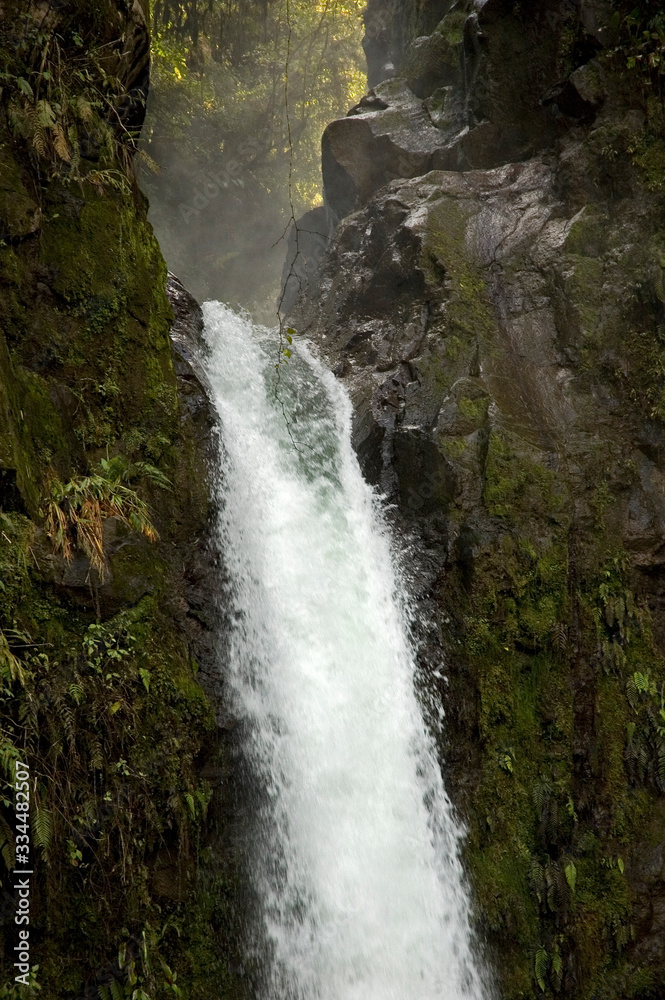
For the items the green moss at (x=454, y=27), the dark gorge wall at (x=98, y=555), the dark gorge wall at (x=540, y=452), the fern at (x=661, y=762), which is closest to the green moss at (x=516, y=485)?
the dark gorge wall at (x=540, y=452)

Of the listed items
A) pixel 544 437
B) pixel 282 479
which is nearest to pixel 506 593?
pixel 544 437

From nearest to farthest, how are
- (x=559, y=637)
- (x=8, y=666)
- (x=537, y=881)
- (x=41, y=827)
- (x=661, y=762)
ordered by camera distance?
(x=41, y=827)
(x=8, y=666)
(x=537, y=881)
(x=661, y=762)
(x=559, y=637)

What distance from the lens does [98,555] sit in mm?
4875

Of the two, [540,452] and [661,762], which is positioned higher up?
[540,452]

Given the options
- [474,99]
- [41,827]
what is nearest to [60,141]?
[41,827]

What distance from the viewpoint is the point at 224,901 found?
503 centimetres

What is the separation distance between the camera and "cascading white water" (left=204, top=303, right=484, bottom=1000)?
5207 mm

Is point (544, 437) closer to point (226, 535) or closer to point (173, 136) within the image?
point (226, 535)

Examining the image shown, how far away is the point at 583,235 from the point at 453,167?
10.4 ft

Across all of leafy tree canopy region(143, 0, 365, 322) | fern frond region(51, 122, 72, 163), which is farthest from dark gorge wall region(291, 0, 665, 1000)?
leafy tree canopy region(143, 0, 365, 322)

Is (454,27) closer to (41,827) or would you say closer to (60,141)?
(60,141)

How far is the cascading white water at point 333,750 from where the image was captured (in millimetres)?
5207

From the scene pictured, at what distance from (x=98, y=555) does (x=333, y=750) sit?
8.83 feet

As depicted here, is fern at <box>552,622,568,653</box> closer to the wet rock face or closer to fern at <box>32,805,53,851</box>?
fern at <box>32,805,53,851</box>
